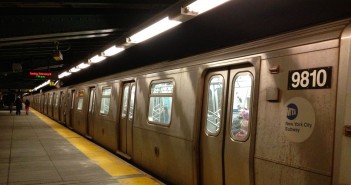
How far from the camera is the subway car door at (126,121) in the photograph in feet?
25.3

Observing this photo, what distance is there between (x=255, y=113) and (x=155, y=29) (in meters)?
2.57

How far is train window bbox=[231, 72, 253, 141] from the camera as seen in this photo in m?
3.97

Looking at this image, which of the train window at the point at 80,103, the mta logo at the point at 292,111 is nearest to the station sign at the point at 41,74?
the train window at the point at 80,103

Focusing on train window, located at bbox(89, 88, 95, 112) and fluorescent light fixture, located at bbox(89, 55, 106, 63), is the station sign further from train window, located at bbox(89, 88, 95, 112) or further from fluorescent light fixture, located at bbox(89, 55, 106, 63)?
fluorescent light fixture, located at bbox(89, 55, 106, 63)

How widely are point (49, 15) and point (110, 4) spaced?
1897mm

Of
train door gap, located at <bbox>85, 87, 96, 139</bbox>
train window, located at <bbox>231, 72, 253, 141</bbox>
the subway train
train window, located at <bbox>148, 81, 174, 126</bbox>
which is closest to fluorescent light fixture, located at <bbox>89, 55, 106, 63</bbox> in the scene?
train door gap, located at <bbox>85, 87, 96, 139</bbox>

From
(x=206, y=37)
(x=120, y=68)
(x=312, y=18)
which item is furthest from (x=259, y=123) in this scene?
(x=120, y=68)

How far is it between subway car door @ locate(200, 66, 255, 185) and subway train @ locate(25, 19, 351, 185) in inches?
A: 0.5

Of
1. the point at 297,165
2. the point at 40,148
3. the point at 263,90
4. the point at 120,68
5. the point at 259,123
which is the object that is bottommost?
the point at 40,148

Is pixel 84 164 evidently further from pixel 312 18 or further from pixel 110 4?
pixel 312 18

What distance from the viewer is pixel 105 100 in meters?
9.99

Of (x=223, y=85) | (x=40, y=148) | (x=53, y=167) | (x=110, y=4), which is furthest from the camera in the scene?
(x=40, y=148)

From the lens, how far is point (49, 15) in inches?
286

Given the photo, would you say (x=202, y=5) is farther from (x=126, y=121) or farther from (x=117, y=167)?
(x=126, y=121)
